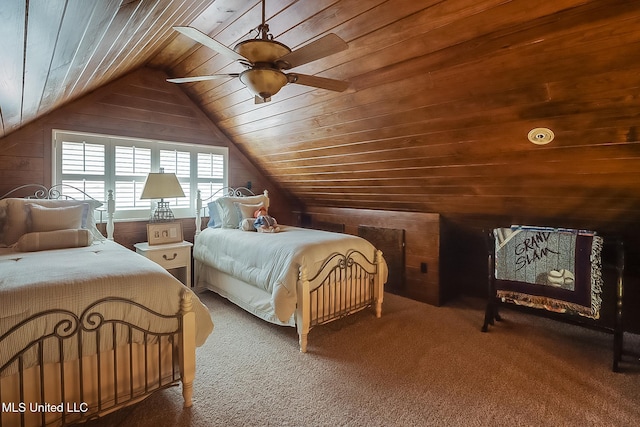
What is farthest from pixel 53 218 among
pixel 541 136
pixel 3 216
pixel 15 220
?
pixel 541 136

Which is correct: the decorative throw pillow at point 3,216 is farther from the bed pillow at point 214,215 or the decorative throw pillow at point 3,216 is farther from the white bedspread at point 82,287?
the bed pillow at point 214,215

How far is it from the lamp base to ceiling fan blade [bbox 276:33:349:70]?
2652 millimetres

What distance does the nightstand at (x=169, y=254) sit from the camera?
3230mm

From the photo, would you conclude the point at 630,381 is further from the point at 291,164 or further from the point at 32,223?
the point at 32,223

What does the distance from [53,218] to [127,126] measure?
1.49 meters

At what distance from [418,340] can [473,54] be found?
2070mm

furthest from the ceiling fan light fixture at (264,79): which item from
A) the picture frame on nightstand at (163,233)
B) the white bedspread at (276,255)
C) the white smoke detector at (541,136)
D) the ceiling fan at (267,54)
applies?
the picture frame on nightstand at (163,233)

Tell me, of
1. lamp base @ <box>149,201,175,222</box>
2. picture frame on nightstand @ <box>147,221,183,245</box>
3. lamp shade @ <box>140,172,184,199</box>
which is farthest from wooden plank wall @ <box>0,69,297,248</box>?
lamp shade @ <box>140,172,184,199</box>

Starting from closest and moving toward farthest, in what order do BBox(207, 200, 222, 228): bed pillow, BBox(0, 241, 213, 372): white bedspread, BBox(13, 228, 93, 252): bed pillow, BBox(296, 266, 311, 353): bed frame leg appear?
BBox(0, 241, 213, 372): white bedspread, BBox(13, 228, 93, 252): bed pillow, BBox(296, 266, 311, 353): bed frame leg, BBox(207, 200, 222, 228): bed pillow

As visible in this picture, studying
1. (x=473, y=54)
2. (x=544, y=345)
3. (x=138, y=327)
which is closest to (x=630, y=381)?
(x=544, y=345)

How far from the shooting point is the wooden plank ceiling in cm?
150

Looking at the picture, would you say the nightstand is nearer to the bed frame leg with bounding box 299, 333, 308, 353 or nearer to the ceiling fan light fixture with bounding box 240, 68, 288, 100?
the bed frame leg with bounding box 299, 333, 308, 353

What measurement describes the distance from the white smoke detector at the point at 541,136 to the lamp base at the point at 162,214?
3.55m

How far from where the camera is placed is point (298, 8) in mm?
2031
